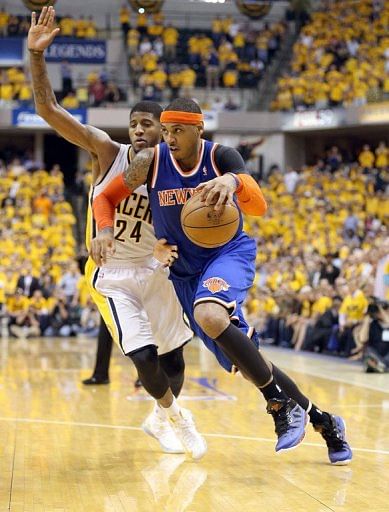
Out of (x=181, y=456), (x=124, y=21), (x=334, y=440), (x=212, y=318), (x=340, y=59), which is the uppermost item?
(x=124, y=21)

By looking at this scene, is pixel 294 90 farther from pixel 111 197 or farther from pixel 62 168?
pixel 111 197

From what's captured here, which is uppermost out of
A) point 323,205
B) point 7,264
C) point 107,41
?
point 107,41

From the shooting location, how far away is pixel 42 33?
5.48 metres

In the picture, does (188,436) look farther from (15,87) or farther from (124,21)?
(124,21)

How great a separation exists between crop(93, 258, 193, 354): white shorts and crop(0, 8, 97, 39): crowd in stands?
22.8 meters

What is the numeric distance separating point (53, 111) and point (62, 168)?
25.2 m

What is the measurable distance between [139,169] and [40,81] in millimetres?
773

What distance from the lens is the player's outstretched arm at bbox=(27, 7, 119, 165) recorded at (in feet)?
17.9

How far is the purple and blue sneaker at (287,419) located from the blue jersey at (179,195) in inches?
33.8

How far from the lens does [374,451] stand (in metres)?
6.03

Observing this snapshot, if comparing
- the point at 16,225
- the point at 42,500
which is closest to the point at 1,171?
the point at 16,225

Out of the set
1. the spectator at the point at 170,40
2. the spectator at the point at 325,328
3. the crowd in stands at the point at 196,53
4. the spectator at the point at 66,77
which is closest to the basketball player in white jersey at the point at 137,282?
the spectator at the point at 325,328

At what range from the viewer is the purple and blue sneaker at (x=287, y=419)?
16.8 feet

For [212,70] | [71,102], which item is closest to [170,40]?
[212,70]
